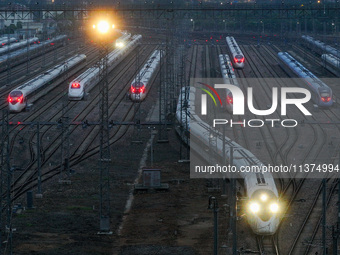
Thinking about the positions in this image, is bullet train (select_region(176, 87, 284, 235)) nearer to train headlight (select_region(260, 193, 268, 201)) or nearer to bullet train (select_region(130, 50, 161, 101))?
train headlight (select_region(260, 193, 268, 201))

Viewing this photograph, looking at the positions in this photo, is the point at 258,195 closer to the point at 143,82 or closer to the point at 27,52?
the point at 143,82

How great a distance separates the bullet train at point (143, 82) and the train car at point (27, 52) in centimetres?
1090

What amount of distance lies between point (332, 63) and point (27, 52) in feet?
85.6

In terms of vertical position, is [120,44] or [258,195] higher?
[120,44]

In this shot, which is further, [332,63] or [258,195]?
[332,63]

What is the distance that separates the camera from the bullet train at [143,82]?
51281 mm

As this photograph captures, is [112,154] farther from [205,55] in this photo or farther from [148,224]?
[205,55]

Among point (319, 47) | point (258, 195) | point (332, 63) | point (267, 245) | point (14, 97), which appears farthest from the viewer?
point (319, 47)

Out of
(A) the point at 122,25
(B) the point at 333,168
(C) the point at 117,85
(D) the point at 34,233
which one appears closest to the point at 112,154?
(B) the point at 333,168

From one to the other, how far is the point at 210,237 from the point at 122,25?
89.6 metres

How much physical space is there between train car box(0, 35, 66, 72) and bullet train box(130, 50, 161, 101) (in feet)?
35.8

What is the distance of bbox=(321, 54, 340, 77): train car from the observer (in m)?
63.3

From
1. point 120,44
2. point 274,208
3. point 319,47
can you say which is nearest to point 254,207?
point 274,208

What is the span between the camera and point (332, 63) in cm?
6506
